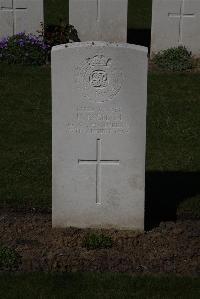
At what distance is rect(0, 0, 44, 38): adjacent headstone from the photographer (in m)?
14.5

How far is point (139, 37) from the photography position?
1692cm

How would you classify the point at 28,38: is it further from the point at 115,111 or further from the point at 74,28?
the point at 115,111

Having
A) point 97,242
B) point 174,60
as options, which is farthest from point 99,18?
point 97,242

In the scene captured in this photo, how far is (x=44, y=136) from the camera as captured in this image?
423 inches

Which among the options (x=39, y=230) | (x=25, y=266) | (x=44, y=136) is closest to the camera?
(x=25, y=266)

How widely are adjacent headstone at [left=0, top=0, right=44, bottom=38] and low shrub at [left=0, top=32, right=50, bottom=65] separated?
53 centimetres

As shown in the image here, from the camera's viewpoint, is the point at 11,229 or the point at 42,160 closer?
the point at 11,229

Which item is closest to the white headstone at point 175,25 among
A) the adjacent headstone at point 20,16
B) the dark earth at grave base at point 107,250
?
the adjacent headstone at point 20,16

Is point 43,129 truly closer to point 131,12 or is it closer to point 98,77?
point 98,77

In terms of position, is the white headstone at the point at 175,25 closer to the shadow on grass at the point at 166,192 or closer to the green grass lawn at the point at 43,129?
the green grass lawn at the point at 43,129

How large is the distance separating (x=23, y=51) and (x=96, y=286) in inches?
314

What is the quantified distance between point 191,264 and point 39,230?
1.60 metres

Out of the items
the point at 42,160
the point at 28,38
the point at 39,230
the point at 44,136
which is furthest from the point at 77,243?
the point at 28,38

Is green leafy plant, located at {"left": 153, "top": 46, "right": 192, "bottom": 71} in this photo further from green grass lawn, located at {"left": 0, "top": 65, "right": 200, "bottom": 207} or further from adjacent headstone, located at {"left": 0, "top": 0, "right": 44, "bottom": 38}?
adjacent headstone, located at {"left": 0, "top": 0, "right": 44, "bottom": 38}
